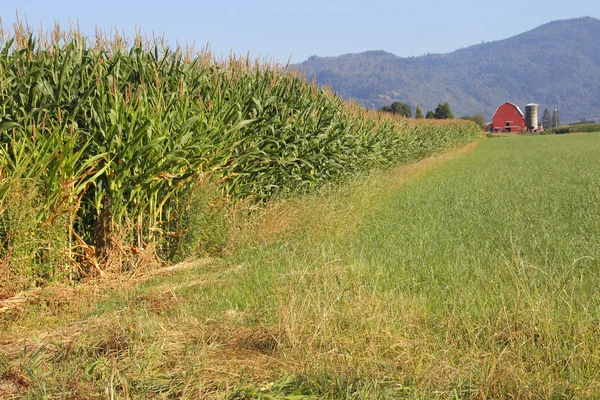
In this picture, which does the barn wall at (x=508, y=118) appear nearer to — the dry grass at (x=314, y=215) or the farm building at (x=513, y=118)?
the farm building at (x=513, y=118)

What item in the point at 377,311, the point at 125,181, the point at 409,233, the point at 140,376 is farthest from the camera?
the point at 409,233

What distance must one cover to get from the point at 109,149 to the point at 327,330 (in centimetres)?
330

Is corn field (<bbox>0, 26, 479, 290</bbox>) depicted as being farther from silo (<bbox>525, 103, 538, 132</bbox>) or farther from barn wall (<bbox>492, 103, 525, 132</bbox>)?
silo (<bbox>525, 103, 538, 132</bbox>)

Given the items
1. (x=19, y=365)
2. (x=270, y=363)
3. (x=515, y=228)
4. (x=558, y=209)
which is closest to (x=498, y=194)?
(x=558, y=209)

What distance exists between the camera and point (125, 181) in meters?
6.38

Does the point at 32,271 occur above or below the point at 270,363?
above

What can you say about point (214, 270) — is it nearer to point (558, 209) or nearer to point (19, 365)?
point (19, 365)

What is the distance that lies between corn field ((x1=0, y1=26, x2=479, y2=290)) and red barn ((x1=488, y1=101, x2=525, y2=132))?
135 metres

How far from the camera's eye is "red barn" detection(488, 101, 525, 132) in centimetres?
13675

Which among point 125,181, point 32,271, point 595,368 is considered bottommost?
point 595,368

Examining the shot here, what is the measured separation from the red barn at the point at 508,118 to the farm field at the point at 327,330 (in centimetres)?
13674

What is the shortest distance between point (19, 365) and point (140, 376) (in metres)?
0.80

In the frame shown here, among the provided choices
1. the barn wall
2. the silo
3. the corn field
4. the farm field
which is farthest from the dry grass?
the silo

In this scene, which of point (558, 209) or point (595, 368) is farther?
point (558, 209)
